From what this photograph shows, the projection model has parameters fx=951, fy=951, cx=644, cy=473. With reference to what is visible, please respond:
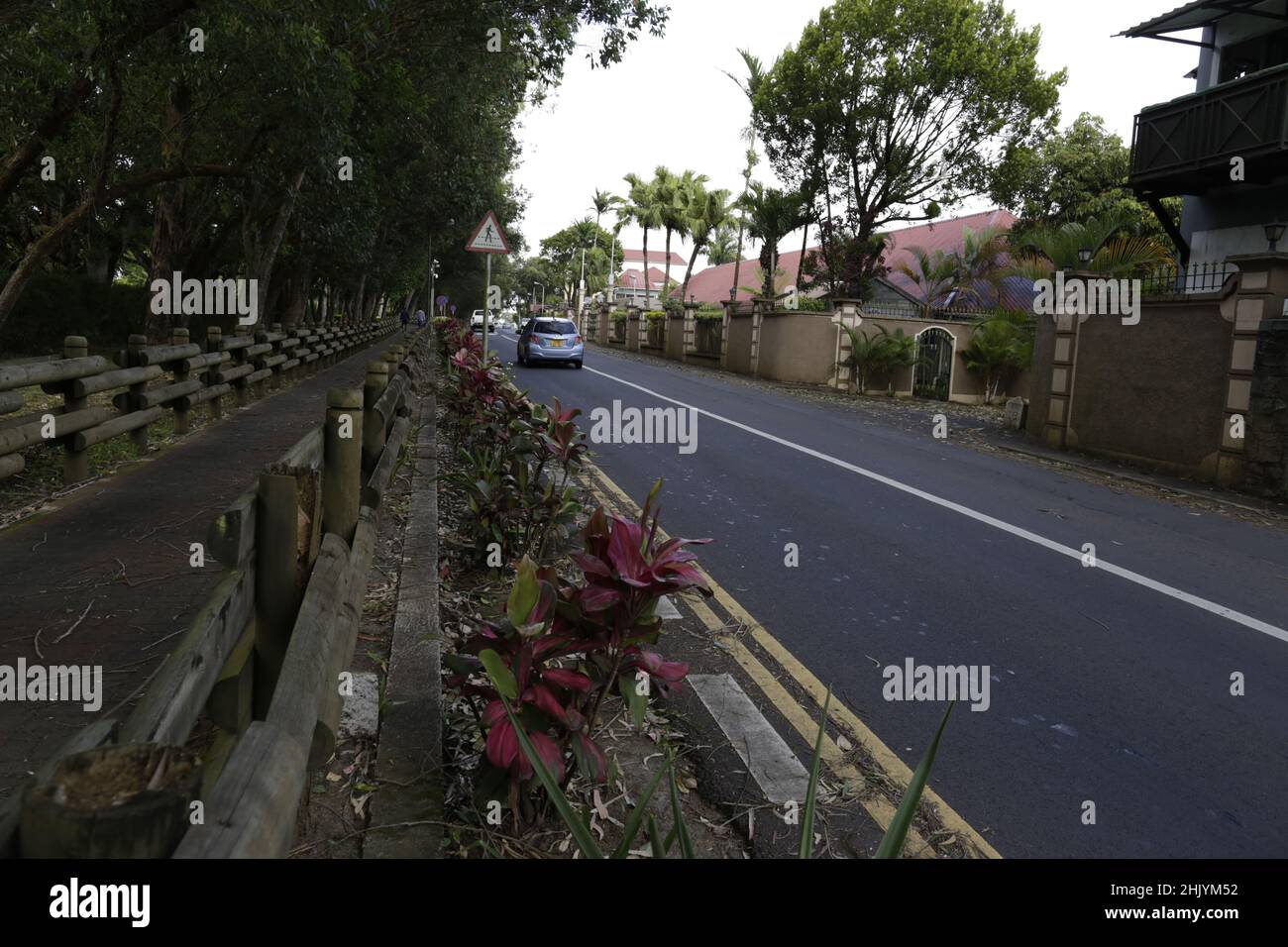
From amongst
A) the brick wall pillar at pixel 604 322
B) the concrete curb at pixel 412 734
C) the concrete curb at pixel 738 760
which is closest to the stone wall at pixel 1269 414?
the concrete curb at pixel 738 760

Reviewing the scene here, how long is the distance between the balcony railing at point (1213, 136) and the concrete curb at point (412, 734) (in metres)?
17.3

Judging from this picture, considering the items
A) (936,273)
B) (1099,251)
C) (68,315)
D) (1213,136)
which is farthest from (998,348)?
(68,315)

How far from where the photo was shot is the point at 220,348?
12367mm

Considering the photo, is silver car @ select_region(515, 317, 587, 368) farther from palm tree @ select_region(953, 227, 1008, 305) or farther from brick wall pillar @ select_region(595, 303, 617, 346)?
brick wall pillar @ select_region(595, 303, 617, 346)

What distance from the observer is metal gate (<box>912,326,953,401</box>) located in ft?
81.9

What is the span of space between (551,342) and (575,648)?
25.7 metres

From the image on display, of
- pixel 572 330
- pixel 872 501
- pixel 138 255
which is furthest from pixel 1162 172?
pixel 138 255

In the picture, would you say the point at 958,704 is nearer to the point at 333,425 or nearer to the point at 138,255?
the point at 333,425

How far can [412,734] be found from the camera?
10.7 feet

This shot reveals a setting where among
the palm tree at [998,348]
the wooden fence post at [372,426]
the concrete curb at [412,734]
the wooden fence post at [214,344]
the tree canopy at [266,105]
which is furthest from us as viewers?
the palm tree at [998,348]

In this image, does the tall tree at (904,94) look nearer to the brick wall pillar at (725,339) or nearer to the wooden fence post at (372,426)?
the brick wall pillar at (725,339)

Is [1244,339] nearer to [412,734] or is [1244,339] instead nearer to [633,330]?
[412,734]

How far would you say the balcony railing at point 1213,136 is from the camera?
16.2 meters
